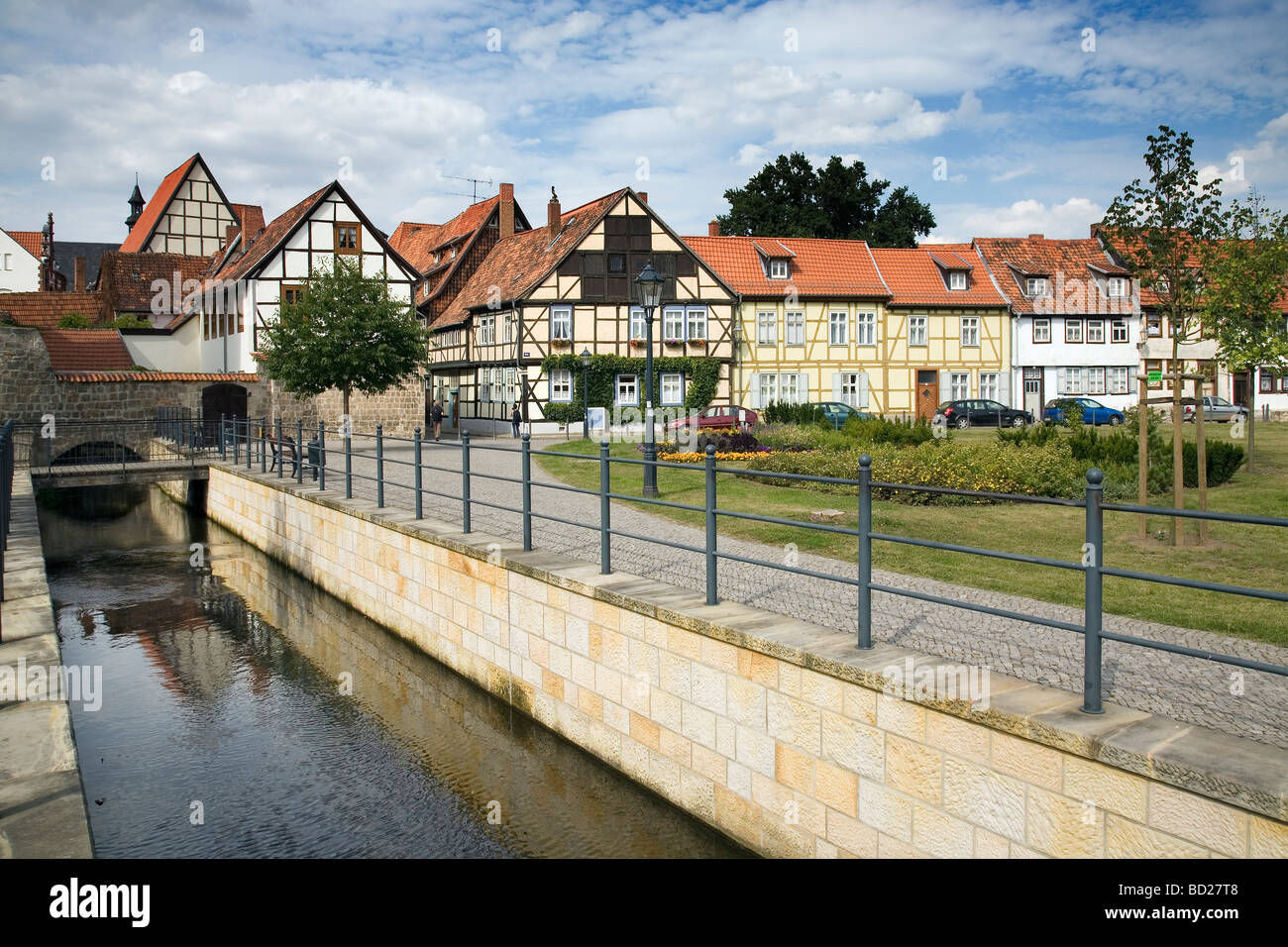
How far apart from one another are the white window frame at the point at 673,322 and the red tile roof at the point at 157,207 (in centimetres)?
3222

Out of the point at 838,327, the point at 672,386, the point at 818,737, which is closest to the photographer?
the point at 818,737

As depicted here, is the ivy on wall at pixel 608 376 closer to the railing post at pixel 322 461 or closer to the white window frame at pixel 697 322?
the white window frame at pixel 697 322

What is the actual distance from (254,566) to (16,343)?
16.8 metres

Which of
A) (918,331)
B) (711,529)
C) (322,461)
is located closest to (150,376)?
(322,461)

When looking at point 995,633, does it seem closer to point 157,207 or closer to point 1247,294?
point 1247,294

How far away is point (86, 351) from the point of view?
127ft

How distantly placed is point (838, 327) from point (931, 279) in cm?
516

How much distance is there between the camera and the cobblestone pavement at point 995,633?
5797 mm

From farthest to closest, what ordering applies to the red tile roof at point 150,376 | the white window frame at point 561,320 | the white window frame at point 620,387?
the white window frame at point 620,387 → the white window frame at point 561,320 → the red tile roof at point 150,376

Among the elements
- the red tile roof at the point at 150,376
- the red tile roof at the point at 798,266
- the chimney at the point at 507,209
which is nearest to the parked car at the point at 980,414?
the red tile roof at the point at 798,266

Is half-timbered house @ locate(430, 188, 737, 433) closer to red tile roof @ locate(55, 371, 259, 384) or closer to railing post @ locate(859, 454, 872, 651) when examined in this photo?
red tile roof @ locate(55, 371, 259, 384)
